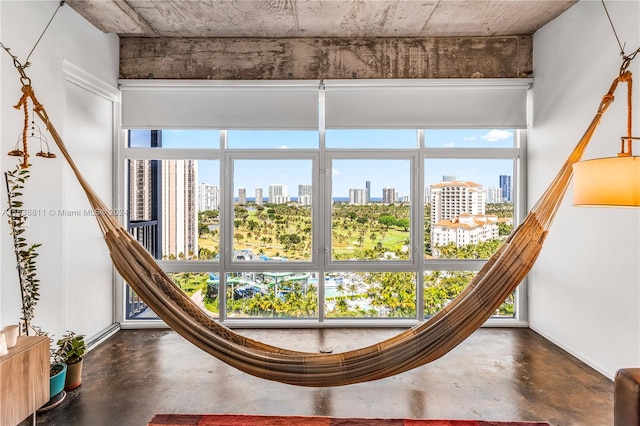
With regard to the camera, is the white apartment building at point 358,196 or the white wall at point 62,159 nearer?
the white wall at point 62,159

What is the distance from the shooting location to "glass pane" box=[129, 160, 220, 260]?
3.22 metres

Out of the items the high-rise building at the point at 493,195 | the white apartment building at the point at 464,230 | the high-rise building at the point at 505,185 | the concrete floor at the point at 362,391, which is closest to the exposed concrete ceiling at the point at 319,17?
the high-rise building at the point at 505,185

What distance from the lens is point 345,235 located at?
324 centimetres

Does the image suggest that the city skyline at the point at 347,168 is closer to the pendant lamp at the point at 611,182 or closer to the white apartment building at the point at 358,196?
the white apartment building at the point at 358,196

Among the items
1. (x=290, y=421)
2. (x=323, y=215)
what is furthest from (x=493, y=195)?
(x=290, y=421)

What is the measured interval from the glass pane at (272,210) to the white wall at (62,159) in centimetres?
120

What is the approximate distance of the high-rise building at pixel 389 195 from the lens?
10.6ft

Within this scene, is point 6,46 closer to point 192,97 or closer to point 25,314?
point 192,97

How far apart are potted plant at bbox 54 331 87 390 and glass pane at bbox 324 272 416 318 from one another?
1.96m

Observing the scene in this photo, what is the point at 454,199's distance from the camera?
324 cm

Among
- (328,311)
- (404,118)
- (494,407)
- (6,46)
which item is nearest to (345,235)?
(328,311)

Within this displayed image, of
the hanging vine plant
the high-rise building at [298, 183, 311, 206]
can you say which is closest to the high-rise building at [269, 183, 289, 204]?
the high-rise building at [298, 183, 311, 206]

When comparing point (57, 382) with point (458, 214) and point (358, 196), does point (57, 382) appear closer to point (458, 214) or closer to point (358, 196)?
point (358, 196)

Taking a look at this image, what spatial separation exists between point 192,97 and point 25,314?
2.09 meters
